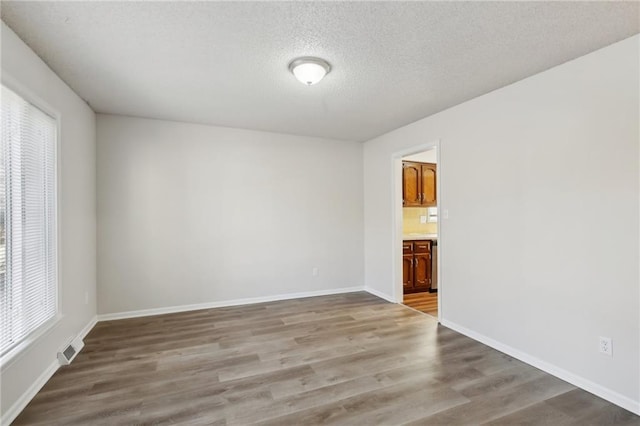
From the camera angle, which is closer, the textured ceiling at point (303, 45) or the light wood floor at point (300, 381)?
the textured ceiling at point (303, 45)

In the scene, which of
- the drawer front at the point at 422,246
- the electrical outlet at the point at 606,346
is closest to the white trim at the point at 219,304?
the drawer front at the point at 422,246

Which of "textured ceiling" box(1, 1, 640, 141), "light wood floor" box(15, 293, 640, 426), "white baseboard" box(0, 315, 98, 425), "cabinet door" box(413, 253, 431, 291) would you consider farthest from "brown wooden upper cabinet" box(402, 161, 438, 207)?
"white baseboard" box(0, 315, 98, 425)

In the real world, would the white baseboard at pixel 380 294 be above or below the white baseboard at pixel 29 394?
below

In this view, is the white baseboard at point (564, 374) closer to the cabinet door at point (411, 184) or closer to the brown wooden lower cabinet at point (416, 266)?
the brown wooden lower cabinet at point (416, 266)

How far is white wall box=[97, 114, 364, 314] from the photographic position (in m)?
3.74

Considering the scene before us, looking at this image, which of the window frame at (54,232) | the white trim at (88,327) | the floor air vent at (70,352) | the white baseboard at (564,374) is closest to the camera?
the window frame at (54,232)

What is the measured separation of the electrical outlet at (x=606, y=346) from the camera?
2133 mm

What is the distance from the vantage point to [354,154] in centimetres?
512

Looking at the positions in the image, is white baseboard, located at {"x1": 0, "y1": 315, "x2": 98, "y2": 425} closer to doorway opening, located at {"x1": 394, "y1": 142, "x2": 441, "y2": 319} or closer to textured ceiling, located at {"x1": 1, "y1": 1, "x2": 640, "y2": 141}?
textured ceiling, located at {"x1": 1, "y1": 1, "x2": 640, "y2": 141}

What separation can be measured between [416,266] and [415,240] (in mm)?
424

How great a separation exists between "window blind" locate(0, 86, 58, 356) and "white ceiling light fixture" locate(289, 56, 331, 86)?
191 centimetres

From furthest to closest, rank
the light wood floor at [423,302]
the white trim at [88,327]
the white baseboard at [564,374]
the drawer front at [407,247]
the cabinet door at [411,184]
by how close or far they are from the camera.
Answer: the cabinet door at [411,184]
the drawer front at [407,247]
the light wood floor at [423,302]
the white trim at [88,327]
the white baseboard at [564,374]

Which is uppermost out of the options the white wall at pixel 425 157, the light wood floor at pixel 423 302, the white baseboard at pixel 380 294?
the white wall at pixel 425 157

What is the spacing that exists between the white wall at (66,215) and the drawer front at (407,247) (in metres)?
4.17
